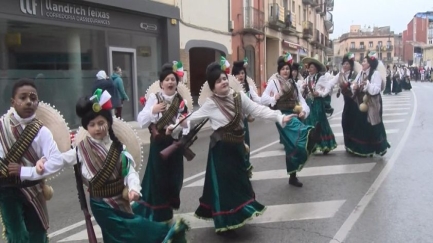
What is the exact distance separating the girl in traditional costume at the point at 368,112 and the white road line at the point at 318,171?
626mm

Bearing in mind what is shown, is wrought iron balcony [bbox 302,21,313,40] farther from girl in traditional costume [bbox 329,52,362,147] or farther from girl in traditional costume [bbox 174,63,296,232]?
girl in traditional costume [bbox 174,63,296,232]

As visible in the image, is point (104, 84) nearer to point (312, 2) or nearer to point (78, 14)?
point (78, 14)

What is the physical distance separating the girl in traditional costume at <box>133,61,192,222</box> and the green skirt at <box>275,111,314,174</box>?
64.7 inches

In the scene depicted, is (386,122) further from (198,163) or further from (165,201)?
(165,201)

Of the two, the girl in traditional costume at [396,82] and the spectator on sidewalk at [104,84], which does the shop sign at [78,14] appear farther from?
the girl in traditional costume at [396,82]

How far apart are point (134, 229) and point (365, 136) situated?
21.6 feet

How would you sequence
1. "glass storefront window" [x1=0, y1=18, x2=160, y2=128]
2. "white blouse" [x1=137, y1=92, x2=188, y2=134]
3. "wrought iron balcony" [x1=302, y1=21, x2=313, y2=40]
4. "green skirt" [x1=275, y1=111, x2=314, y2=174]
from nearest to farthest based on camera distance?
"white blouse" [x1=137, y1=92, x2=188, y2=134], "green skirt" [x1=275, y1=111, x2=314, y2=174], "glass storefront window" [x1=0, y1=18, x2=160, y2=128], "wrought iron balcony" [x1=302, y1=21, x2=313, y2=40]

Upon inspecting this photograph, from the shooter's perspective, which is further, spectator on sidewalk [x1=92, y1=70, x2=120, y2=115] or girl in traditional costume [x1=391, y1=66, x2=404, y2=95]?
girl in traditional costume [x1=391, y1=66, x2=404, y2=95]

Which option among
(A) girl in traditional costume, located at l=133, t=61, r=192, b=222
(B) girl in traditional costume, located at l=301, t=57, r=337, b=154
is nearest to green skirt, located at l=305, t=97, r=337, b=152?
(B) girl in traditional costume, located at l=301, t=57, r=337, b=154

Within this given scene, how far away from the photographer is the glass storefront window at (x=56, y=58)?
12.4 m

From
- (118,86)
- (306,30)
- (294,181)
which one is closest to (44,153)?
(294,181)

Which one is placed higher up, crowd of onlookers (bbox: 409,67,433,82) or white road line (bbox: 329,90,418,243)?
crowd of onlookers (bbox: 409,67,433,82)

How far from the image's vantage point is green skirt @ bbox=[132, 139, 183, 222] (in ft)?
17.7

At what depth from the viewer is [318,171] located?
8.27 metres
